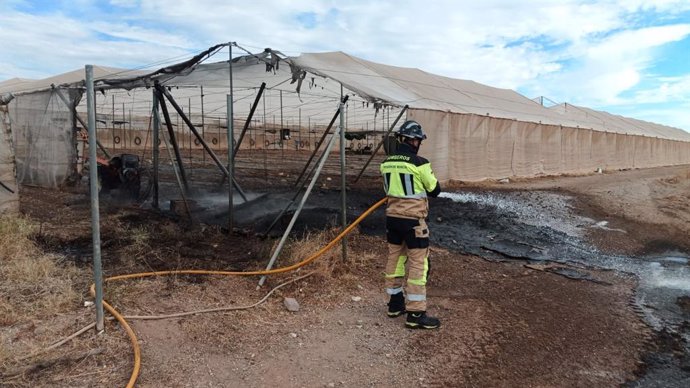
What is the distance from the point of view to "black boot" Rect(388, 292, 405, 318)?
183 inches

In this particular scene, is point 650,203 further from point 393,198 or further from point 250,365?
point 250,365

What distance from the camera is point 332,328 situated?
14.4 ft

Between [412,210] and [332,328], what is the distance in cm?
126

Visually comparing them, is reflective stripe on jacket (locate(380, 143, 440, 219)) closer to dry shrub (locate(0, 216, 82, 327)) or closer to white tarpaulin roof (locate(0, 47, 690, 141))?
dry shrub (locate(0, 216, 82, 327))

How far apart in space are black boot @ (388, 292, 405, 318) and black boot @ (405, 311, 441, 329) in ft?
0.77

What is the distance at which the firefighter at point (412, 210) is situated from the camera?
14.4 feet

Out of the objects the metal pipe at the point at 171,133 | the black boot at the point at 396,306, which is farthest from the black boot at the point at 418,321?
the metal pipe at the point at 171,133

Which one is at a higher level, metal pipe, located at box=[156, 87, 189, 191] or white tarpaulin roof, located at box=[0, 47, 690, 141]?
white tarpaulin roof, located at box=[0, 47, 690, 141]

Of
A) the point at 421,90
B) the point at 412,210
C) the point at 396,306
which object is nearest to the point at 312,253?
the point at 396,306

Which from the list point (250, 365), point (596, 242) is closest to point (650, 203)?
point (596, 242)

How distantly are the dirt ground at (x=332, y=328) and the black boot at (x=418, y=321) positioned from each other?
0.06 metres

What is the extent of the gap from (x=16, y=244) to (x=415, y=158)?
15.6ft

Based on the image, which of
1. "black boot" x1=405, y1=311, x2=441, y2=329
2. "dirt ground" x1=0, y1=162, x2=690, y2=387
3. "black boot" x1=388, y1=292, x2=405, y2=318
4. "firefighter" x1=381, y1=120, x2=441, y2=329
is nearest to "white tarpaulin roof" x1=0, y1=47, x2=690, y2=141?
"dirt ground" x1=0, y1=162, x2=690, y2=387

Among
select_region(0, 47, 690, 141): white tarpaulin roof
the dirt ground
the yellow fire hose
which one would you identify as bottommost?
the dirt ground
